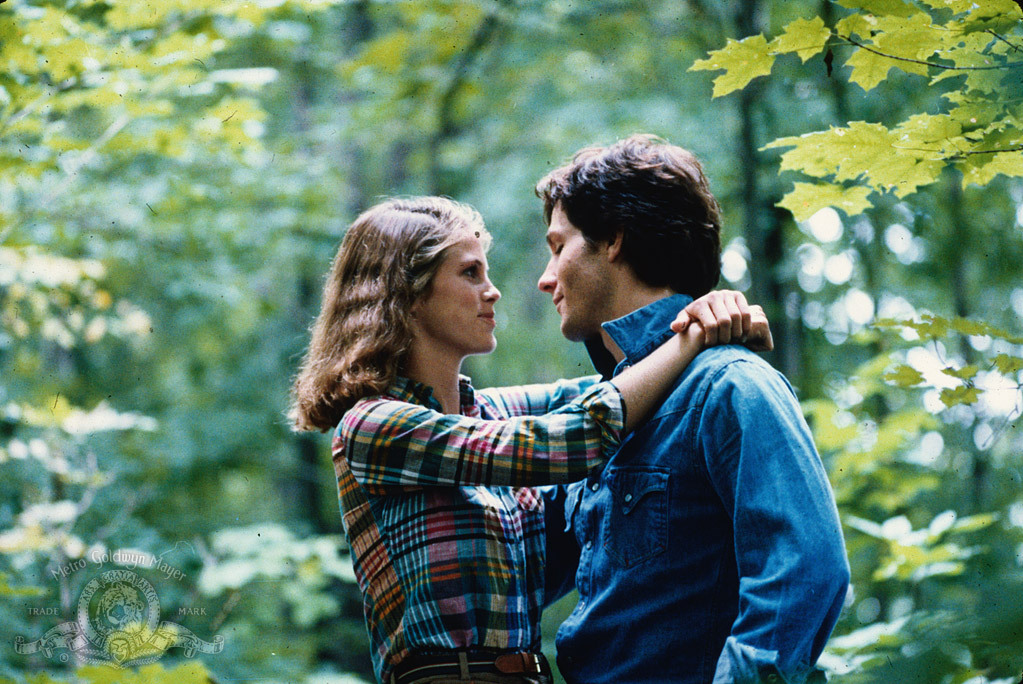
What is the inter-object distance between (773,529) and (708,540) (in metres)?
0.21

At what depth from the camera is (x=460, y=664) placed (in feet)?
5.81

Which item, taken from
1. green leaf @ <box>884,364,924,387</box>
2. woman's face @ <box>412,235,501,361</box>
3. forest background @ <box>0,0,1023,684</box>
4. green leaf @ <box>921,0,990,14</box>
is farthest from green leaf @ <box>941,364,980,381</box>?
woman's face @ <box>412,235,501,361</box>

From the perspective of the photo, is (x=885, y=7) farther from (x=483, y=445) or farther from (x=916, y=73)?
(x=483, y=445)

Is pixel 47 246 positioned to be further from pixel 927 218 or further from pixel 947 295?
pixel 947 295

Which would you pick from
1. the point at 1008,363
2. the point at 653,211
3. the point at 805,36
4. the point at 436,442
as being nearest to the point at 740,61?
the point at 805,36

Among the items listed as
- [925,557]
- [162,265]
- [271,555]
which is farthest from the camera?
[162,265]

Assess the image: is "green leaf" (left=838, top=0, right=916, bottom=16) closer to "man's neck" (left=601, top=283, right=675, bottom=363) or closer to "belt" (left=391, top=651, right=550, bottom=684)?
"man's neck" (left=601, top=283, right=675, bottom=363)

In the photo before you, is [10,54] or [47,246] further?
[47,246]

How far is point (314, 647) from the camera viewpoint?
7.74 metres

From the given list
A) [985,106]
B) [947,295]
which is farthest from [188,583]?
[947,295]

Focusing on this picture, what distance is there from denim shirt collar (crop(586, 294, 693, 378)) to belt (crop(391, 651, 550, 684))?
68cm

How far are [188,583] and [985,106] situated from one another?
5432 mm

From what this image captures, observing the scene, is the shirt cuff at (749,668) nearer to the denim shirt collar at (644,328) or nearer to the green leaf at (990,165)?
the denim shirt collar at (644,328)

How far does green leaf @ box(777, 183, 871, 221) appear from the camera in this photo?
2.07 meters
